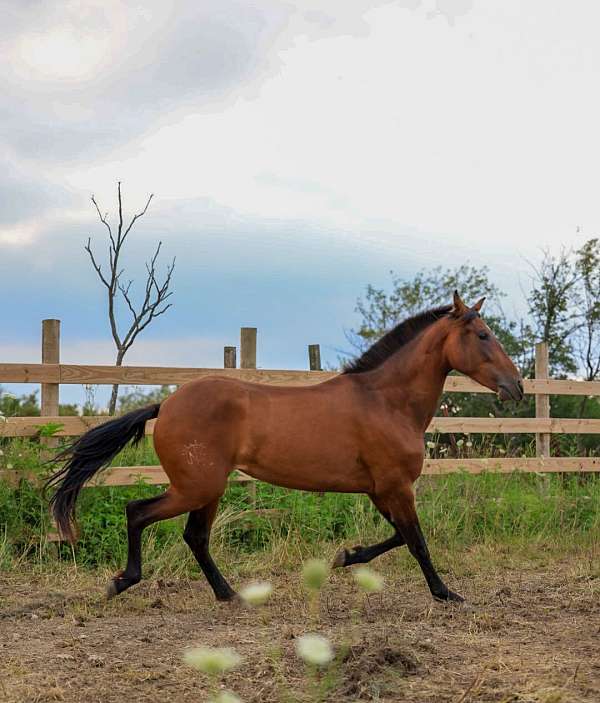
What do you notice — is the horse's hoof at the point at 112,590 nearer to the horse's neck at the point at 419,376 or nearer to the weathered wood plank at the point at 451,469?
the weathered wood plank at the point at 451,469

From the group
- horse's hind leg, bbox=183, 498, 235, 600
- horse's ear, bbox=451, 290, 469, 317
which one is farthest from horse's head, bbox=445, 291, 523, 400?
horse's hind leg, bbox=183, 498, 235, 600

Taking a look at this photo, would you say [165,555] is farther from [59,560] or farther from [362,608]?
[362,608]

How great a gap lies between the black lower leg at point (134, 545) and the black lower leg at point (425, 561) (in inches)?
63.3

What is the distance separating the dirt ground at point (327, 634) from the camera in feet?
11.6

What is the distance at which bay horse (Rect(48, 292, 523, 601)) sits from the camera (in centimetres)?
547

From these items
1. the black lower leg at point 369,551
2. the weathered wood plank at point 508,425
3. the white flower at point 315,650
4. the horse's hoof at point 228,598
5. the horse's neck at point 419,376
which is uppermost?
the horse's neck at point 419,376

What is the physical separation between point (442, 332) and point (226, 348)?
7423 mm

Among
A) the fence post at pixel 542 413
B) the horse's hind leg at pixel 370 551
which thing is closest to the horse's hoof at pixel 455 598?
the horse's hind leg at pixel 370 551

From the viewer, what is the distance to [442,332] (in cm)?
584

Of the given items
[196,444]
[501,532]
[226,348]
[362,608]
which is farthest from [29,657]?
[226,348]

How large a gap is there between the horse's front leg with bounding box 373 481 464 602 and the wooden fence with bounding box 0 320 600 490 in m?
2.44

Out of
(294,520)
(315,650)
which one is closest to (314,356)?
(294,520)

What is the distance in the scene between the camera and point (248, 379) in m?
7.83

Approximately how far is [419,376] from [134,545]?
2.20 meters
